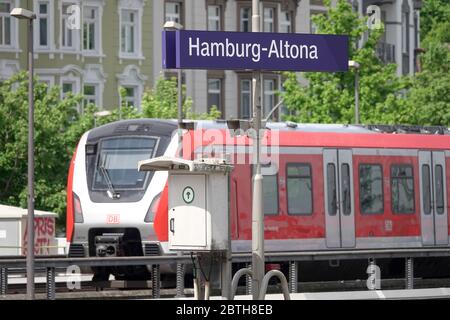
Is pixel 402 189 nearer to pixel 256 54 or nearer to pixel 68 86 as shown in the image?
pixel 256 54

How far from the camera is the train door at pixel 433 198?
112ft

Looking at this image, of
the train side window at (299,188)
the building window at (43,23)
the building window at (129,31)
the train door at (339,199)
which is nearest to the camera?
the train side window at (299,188)

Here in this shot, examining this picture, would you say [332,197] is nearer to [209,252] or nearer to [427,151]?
[427,151]

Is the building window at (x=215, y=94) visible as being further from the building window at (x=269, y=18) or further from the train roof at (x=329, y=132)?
the train roof at (x=329, y=132)

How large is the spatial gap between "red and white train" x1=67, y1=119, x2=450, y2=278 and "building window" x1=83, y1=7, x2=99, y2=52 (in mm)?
29349

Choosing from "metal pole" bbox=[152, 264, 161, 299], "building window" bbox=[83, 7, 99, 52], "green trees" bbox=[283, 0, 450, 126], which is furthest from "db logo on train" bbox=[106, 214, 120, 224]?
"building window" bbox=[83, 7, 99, 52]

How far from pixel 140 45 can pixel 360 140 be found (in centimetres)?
3256

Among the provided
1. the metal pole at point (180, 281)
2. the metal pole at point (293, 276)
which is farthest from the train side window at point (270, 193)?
the metal pole at point (180, 281)

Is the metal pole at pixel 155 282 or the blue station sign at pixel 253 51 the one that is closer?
the blue station sign at pixel 253 51

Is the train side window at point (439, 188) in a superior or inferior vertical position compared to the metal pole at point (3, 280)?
superior

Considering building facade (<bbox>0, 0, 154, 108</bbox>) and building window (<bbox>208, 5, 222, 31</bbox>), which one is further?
building window (<bbox>208, 5, 222, 31</bbox>)

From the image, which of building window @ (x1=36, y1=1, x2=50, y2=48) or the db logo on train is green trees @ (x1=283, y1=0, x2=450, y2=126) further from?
the db logo on train

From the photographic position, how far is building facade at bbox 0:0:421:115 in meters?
61.4

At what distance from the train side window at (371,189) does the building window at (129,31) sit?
106 ft
